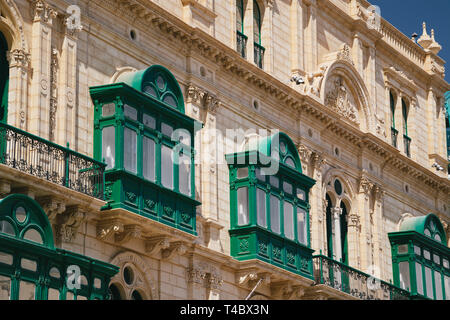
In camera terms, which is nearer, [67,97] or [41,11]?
[41,11]

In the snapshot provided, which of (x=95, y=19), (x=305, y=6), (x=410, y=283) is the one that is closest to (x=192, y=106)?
(x=95, y=19)

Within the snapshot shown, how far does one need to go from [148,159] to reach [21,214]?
5362 mm

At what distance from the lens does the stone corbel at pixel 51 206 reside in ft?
80.5

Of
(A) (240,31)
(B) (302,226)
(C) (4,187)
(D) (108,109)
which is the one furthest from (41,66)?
(B) (302,226)

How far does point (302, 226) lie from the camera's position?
33.5 metres

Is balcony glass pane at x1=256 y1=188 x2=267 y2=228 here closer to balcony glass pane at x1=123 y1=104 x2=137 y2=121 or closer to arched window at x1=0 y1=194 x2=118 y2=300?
balcony glass pane at x1=123 y1=104 x2=137 y2=121

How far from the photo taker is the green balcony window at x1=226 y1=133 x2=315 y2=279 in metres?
31.2

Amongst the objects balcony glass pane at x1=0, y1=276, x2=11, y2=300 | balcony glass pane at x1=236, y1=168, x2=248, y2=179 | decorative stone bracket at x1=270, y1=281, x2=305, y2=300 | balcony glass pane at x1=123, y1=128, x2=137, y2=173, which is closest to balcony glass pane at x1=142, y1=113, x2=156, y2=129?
balcony glass pane at x1=123, y1=128, x2=137, y2=173

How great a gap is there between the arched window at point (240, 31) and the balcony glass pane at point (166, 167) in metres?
5.92

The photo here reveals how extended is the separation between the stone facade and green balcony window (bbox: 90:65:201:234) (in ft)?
1.30

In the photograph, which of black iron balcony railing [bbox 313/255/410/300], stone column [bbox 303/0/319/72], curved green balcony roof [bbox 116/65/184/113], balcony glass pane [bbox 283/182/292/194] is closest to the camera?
curved green balcony roof [bbox 116/65/184/113]

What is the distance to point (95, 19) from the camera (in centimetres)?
2812

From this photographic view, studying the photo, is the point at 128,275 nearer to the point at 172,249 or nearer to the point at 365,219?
the point at 172,249

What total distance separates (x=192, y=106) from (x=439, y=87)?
57.1ft
